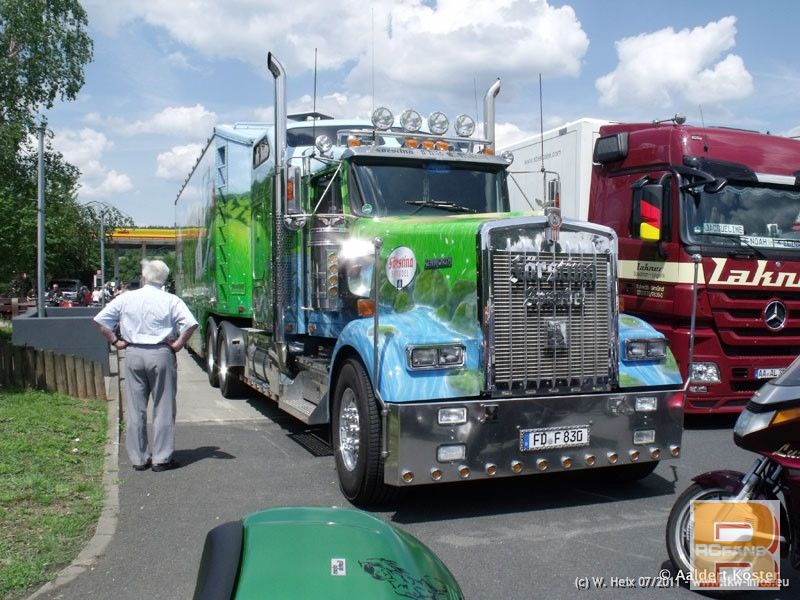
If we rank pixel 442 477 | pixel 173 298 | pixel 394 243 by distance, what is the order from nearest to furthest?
pixel 442 477 < pixel 394 243 < pixel 173 298

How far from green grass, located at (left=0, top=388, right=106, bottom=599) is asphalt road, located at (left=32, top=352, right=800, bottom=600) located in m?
0.23

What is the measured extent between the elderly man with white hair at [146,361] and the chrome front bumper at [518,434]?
268 cm

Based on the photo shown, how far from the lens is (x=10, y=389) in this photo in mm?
10422

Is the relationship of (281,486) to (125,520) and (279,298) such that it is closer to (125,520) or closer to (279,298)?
(125,520)

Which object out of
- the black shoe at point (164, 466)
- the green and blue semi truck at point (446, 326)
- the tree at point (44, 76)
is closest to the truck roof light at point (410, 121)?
the green and blue semi truck at point (446, 326)

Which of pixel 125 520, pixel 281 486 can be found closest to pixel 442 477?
pixel 281 486

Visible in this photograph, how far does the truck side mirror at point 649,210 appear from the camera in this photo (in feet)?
28.2

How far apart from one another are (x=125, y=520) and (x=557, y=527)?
309cm

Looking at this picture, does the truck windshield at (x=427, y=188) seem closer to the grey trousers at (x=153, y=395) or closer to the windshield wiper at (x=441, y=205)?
the windshield wiper at (x=441, y=205)

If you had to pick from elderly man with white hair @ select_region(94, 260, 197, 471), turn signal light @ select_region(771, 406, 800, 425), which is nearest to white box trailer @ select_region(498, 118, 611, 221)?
elderly man with white hair @ select_region(94, 260, 197, 471)

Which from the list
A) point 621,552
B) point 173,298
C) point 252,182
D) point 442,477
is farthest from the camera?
point 252,182

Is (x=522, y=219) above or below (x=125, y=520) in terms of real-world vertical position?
above

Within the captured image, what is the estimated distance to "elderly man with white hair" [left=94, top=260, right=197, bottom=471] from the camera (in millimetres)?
7117

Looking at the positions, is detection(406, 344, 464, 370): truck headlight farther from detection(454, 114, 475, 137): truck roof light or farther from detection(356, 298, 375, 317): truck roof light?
detection(454, 114, 475, 137): truck roof light
